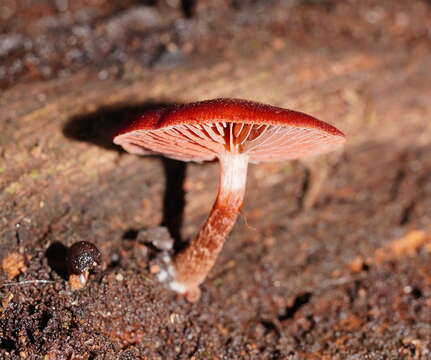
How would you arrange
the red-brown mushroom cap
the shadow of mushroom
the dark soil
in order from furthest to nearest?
the shadow of mushroom
the dark soil
the red-brown mushroom cap

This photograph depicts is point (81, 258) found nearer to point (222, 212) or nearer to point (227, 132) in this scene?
point (222, 212)

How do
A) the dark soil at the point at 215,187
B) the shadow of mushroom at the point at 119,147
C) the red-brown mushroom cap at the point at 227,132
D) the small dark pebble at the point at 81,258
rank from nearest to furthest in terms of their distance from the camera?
the red-brown mushroom cap at the point at 227,132 → the small dark pebble at the point at 81,258 → the dark soil at the point at 215,187 → the shadow of mushroom at the point at 119,147

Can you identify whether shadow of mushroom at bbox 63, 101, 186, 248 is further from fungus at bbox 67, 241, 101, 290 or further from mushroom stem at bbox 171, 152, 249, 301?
fungus at bbox 67, 241, 101, 290

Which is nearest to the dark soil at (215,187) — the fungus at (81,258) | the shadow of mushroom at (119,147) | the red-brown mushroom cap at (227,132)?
the shadow of mushroom at (119,147)

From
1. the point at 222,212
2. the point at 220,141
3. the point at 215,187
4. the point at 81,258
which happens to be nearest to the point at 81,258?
the point at 81,258

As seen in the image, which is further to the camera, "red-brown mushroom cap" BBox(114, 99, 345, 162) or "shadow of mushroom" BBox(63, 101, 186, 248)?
"shadow of mushroom" BBox(63, 101, 186, 248)

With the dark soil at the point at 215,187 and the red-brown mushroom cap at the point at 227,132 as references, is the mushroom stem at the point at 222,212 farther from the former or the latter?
the dark soil at the point at 215,187

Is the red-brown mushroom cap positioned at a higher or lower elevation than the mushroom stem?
higher

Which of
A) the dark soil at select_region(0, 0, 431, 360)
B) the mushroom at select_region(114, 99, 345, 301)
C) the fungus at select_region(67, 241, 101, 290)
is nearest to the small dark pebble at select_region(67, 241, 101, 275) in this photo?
the fungus at select_region(67, 241, 101, 290)
